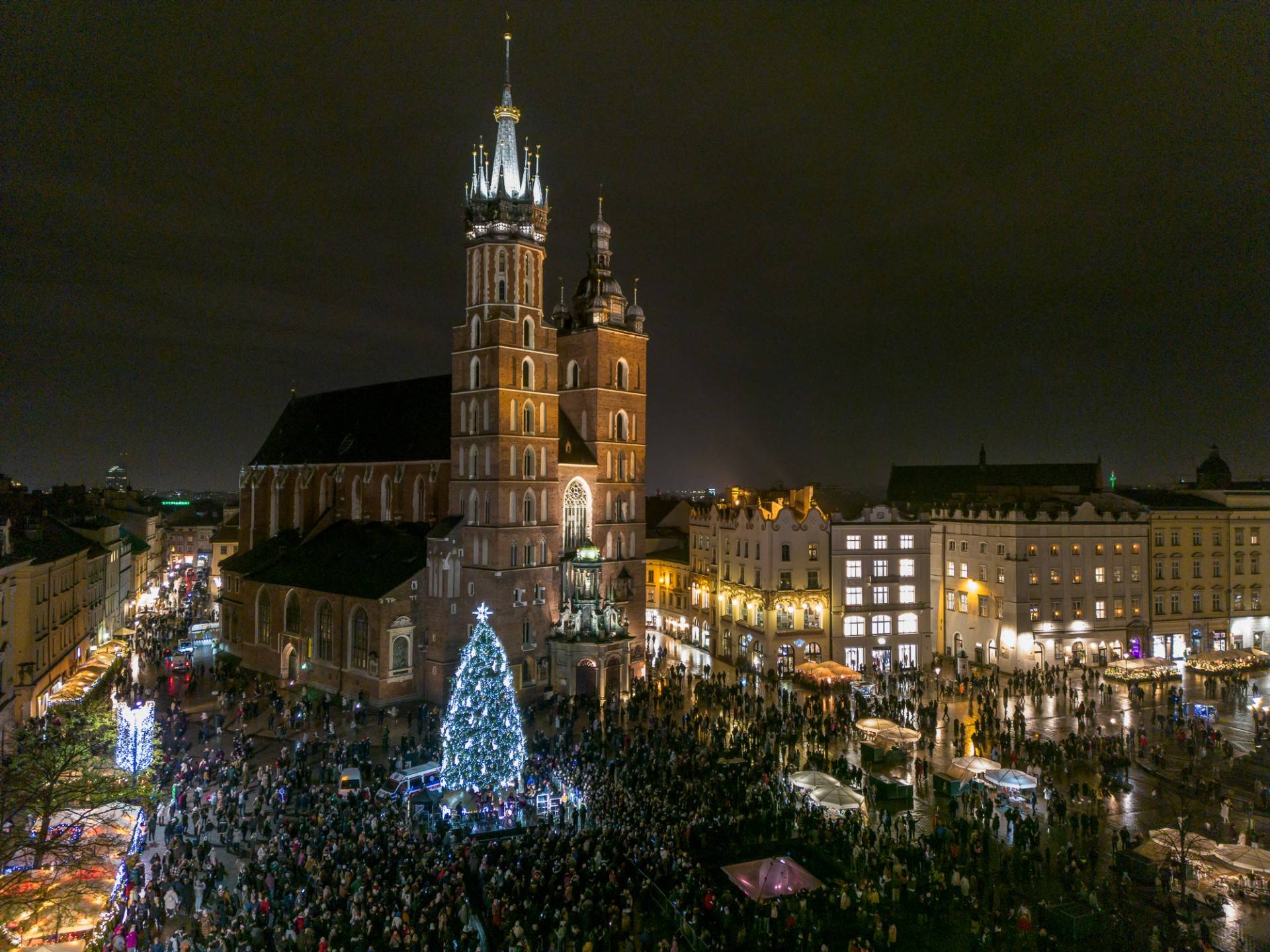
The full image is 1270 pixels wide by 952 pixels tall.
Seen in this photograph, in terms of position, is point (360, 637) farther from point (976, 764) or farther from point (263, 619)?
point (976, 764)

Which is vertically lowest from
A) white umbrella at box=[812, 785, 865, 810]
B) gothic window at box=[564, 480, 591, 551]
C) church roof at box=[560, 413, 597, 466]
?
white umbrella at box=[812, 785, 865, 810]

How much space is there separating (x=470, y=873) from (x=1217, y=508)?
2246 inches

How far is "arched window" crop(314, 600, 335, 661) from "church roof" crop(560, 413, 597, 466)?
15412 mm

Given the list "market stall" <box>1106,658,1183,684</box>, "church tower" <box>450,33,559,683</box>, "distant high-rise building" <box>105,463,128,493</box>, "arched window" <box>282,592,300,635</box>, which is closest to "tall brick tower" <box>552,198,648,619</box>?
"church tower" <box>450,33,559,683</box>

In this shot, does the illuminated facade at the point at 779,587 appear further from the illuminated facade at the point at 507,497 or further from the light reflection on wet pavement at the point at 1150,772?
the illuminated facade at the point at 507,497

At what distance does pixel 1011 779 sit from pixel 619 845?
1340 cm

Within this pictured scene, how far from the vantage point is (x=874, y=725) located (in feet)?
103

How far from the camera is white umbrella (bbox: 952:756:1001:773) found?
26.6 m

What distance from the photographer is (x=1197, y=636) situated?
173ft

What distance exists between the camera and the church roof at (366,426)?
4853 cm

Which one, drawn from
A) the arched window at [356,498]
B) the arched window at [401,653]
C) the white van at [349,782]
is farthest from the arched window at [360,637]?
the white van at [349,782]

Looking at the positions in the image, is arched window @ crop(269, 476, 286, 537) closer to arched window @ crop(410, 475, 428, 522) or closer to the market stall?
arched window @ crop(410, 475, 428, 522)

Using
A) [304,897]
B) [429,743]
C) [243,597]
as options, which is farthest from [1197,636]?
[243,597]

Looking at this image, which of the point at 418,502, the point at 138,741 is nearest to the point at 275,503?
the point at 418,502
